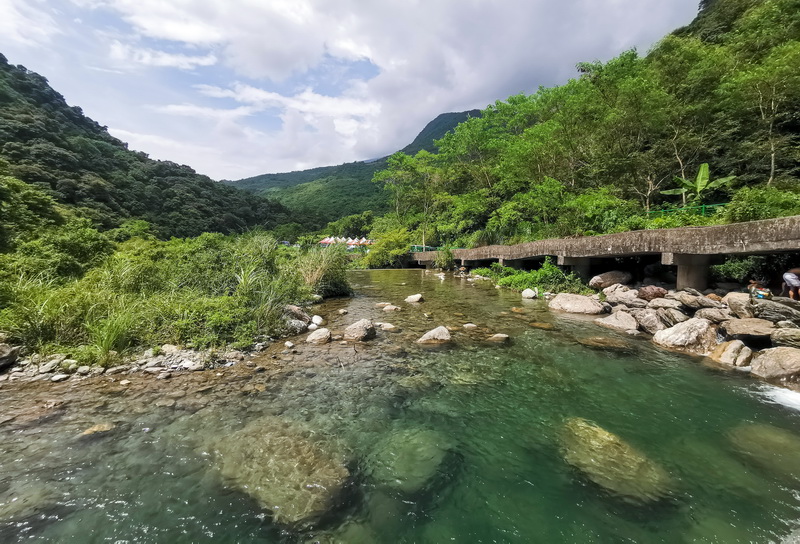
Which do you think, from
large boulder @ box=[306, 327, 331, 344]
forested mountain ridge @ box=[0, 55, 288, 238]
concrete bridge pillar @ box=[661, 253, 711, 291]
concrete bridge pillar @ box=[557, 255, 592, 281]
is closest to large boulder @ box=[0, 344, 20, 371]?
large boulder @ box=[306, 327, 331, 344]

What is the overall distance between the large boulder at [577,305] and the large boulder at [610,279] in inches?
103

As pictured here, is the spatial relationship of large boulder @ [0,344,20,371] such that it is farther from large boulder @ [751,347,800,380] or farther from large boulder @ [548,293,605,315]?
large boulder @ [548,293,605,315]

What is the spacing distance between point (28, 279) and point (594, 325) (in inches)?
553

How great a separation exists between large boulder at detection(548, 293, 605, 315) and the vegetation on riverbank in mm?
8900

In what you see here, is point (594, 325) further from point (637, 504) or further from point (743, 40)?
point (743, 40)

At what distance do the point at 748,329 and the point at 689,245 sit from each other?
3641 millimetres

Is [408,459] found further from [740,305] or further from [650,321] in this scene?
[740,305]

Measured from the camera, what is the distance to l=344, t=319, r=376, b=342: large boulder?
812 cm

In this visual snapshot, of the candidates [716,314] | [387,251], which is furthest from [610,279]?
[387,251]

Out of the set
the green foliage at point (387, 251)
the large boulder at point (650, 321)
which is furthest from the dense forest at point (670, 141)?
the green foliage at point (387, 251)

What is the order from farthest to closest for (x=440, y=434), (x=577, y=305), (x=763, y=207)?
(x=577, y=305)
(x=763, y=207)
(x=440, y=434)

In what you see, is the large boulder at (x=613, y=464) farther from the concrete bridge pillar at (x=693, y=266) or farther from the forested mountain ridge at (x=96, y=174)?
the forested mountain ridge at (x=96, y=174)

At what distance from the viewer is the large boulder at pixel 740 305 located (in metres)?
7.24

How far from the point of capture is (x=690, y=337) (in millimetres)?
7105
